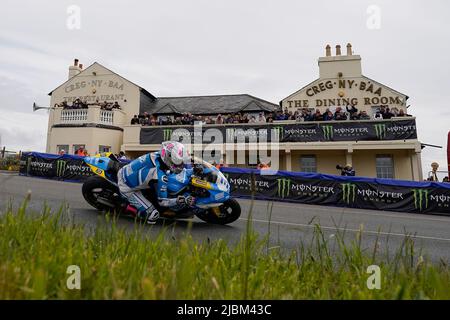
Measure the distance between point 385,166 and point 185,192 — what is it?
20690mm

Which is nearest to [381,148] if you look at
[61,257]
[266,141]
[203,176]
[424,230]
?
[266,141]

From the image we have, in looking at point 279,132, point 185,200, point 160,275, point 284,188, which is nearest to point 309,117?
point 279,132

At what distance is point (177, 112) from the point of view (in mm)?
27078

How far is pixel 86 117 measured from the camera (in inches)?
920

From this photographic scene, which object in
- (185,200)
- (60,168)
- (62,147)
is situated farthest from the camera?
(62,147)

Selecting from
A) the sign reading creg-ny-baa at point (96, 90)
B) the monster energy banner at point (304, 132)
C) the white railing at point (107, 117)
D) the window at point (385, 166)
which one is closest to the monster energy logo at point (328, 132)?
the monster energy banner at point (304, 132)

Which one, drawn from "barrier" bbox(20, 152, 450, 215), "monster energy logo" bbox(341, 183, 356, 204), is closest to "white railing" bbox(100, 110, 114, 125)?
"barrier" bbox(20, 152, 450, 215)

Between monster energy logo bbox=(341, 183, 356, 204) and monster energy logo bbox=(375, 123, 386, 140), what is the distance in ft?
27.0

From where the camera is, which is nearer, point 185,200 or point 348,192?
point 185,200

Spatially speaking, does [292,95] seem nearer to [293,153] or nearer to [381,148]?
[293,153]

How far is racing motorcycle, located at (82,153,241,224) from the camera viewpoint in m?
5.44

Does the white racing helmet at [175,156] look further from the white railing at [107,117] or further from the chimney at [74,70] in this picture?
the chimney at [74,70]

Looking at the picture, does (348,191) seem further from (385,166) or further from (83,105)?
(83,105)

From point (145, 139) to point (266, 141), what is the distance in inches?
389
